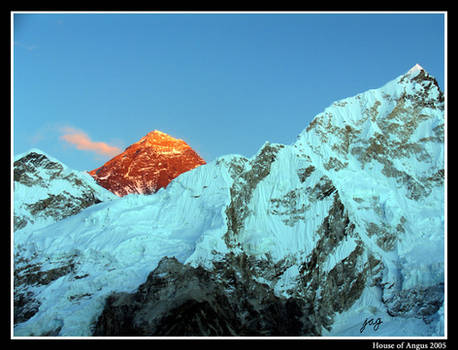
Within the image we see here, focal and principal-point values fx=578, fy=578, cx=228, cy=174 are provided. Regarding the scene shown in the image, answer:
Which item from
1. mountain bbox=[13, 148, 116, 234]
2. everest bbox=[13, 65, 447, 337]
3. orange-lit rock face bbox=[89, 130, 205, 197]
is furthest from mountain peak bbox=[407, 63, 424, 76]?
mountain bbox=[13, 148, 116, 234]

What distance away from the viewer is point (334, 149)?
398 feet

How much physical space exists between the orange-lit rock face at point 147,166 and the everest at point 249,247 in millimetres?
32802

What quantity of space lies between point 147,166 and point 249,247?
63.4m

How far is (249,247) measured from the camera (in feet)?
297

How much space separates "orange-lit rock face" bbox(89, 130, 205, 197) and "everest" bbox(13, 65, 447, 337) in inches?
1291

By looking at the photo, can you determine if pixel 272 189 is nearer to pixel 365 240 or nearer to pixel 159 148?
pixel 365 240

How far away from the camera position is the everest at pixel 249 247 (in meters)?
76.0
